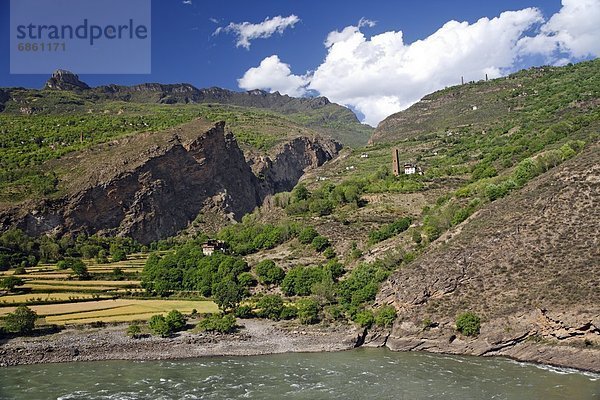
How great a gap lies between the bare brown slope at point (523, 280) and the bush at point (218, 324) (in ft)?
49.7

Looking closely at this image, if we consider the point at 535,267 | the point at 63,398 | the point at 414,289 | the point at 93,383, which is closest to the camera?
the point at 63,398

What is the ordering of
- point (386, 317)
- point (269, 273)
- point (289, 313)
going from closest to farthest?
point (386, 317)
point (289, 313)
point (269, 273)

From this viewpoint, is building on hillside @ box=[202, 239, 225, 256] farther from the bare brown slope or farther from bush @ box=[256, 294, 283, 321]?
the bare brown slope

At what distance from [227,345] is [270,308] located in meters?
8.62

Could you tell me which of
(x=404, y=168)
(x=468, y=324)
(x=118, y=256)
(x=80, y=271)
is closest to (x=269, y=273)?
(x=80, y=271)

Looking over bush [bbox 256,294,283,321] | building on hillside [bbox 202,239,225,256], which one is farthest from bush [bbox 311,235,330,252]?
bush [bbox 256,294,283,321]

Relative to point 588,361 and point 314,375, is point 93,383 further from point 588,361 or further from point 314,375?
point 588,361

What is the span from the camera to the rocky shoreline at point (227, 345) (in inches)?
1662

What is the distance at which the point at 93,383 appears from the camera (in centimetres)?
3681

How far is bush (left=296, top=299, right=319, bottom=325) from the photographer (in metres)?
51.1

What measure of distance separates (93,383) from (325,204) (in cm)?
5265

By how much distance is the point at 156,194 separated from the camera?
109 m

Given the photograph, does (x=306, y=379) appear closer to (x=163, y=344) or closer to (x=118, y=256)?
(x=163, y=344)

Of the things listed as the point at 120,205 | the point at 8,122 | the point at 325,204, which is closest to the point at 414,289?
the point at 325,204
